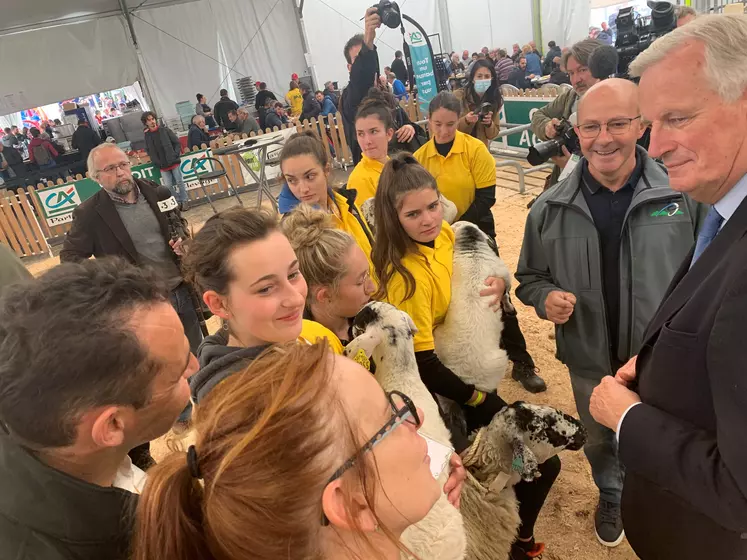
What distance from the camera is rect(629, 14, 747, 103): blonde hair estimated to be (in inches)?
44.1

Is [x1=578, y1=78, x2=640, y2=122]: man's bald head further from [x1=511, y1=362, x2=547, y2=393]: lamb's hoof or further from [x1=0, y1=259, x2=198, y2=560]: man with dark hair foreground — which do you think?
[x1=511, y1=362, x2=547, y2=393]: lamb's hoof

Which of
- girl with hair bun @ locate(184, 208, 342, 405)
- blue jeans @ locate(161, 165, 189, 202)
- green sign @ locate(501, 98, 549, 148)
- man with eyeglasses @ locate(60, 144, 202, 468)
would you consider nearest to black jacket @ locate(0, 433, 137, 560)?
girl with hair bun @ locate(184, 208, 342, 405)

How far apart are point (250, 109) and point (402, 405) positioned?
15.4 m

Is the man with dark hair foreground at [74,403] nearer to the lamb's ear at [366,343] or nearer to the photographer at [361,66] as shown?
the lamb's ear at [366,343]

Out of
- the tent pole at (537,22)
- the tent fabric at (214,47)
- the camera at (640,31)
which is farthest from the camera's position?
the tent pole at (537,22)

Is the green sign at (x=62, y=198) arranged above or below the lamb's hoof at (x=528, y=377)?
above

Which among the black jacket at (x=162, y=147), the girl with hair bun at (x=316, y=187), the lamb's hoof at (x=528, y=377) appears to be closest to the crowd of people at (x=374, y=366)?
the girl with hair bun at (x=316, y=187)

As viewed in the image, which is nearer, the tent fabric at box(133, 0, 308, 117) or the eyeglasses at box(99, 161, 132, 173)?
the eyeglasses at box(99, 161, 132, 173)

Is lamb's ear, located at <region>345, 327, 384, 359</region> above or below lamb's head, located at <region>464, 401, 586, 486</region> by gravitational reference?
above

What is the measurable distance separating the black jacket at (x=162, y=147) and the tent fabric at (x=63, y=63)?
22.7 feet

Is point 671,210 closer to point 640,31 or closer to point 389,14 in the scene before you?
point 640,31

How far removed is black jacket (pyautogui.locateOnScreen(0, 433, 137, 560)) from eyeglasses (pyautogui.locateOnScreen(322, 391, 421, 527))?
540 millimetres

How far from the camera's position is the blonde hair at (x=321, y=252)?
6.19 feet

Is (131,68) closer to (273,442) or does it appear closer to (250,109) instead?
(250,109)
